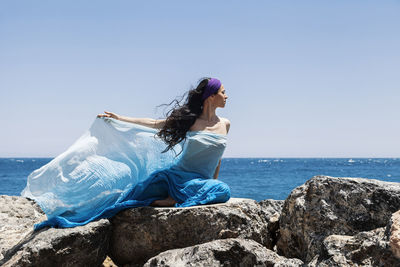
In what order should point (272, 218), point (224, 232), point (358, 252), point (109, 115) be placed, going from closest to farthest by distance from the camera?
1. point (358, 252)
2. point (224, 232)
3. point (272, 218)
4. point (109, 115)

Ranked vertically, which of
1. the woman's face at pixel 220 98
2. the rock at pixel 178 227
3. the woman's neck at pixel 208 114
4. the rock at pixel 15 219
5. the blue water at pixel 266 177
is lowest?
the blue water at pixel 266 177

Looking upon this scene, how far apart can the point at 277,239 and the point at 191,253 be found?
6.81 ft

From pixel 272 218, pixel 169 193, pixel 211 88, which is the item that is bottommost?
pixel 272 218

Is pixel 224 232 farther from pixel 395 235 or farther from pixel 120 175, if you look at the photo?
pixel 395 235

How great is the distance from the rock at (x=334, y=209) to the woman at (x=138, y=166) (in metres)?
1.10

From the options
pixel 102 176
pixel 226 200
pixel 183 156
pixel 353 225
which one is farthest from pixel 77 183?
pixel 353 225

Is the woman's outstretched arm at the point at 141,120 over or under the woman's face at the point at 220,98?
under

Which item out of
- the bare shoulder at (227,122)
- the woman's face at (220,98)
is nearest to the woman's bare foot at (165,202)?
the bare shoulder at (227,122)

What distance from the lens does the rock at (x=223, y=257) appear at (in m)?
3.50

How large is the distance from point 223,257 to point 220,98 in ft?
10.2

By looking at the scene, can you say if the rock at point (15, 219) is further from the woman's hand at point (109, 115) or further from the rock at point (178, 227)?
the woman's hand at point (109, 115)

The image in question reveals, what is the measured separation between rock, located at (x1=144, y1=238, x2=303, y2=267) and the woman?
174cm

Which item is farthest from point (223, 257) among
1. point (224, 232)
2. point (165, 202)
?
point (165, 202)

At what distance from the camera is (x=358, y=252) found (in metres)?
3.18
